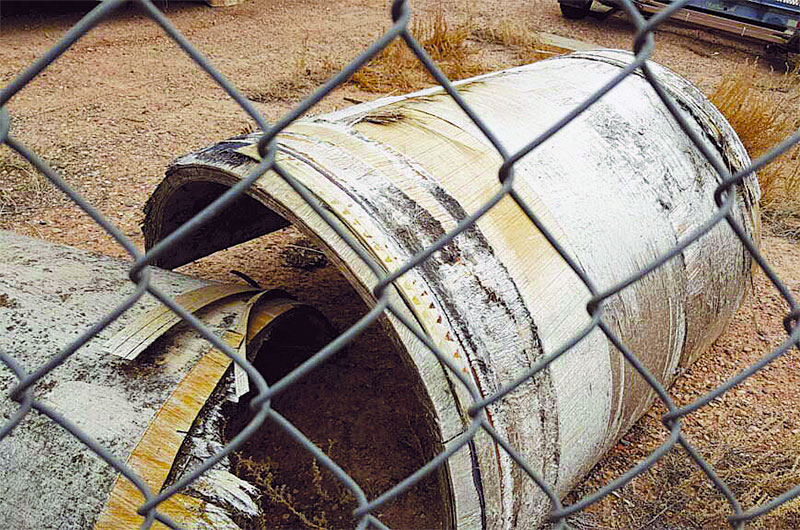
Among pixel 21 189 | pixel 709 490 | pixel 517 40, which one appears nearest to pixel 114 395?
pixel 709 490

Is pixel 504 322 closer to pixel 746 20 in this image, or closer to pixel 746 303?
pixel 746 303

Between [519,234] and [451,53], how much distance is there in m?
4.07

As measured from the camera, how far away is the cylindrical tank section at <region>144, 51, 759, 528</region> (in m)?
1.49

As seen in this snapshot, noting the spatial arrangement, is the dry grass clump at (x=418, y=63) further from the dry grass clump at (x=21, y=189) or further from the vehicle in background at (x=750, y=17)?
the dry grass clump at (x=21, y=189)

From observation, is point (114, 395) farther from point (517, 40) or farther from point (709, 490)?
point (517, 40)

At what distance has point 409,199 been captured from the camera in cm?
158

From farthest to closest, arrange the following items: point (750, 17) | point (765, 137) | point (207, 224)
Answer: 1. point (750, 17)
2. point (765, 137)
3. point (207, 224)

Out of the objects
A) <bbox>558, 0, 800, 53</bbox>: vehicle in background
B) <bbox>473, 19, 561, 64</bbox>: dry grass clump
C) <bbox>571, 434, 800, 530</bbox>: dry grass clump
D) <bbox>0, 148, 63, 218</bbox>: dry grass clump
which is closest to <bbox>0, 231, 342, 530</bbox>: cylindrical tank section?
<bbox>571, 434, 800, 530</bbox>: dry grass clump

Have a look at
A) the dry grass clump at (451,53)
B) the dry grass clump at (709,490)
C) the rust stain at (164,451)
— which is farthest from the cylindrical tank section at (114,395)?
the dry grass clump at (451,53)

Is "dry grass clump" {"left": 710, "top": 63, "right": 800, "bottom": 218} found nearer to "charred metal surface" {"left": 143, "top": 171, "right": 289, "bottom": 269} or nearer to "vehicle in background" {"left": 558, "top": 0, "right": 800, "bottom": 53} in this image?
"vehicle in background" {"left": 558, "top": 0, "right": 800, "bottom": 53}

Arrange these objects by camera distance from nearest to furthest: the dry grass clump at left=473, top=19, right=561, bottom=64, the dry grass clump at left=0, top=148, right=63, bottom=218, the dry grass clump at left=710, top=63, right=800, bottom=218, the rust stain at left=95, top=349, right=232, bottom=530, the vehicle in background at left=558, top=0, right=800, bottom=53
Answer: the rust stain at left=95, top=349, right=232, bottom=530 → the dry grass clump at left=0, top=148, right=63, bottom=218 → the dry grass clump at left=710, top=63, right=800, bottom=218 → the dry grass clump at left=473, top=19, right=561, bottom=64 → the vehicle in background at left=558, top=0, right=800, bottom=53

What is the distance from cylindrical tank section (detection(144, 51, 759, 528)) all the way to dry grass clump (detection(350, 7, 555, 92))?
2584mm

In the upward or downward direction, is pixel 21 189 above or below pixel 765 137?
below

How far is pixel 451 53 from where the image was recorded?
17.9ft
